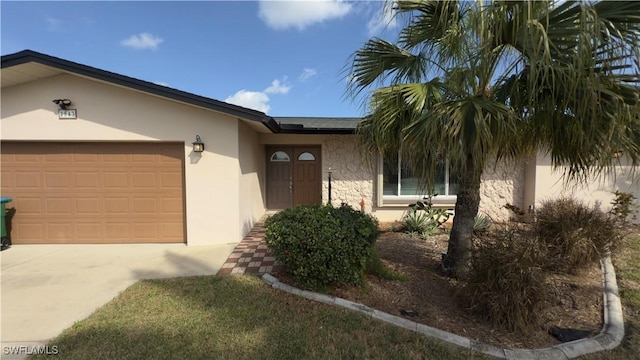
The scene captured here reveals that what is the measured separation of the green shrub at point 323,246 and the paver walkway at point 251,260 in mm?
933

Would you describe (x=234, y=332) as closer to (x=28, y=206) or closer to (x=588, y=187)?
(x=28, y=206)

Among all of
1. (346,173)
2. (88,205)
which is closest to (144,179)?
(88,205)

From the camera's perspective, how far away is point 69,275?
4855 mm

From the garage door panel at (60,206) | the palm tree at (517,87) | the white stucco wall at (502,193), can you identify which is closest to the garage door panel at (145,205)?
the garage door panel at (60,206)

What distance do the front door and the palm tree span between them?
227 inches

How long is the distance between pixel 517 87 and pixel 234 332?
411cm

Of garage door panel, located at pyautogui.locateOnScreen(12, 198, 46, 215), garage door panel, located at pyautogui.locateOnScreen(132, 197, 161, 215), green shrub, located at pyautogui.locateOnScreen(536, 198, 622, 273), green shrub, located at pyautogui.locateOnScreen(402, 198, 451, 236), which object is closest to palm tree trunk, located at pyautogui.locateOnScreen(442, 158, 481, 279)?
green shrub, located at pyautogui.locateOnScreen(536, 198, 622, 273)

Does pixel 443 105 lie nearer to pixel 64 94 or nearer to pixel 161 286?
pixel 161 286

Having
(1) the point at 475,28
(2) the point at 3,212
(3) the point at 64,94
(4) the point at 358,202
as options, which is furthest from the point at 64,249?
(1) the point at 475,28

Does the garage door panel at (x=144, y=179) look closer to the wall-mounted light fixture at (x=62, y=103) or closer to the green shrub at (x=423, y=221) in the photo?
the wall-mounted light fixture at (x=62, y=103)

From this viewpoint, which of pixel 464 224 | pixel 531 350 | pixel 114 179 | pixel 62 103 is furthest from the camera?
pixel 114 179

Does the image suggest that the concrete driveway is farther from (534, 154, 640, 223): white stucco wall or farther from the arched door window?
(534, 154, 640, 223): white stucco wall

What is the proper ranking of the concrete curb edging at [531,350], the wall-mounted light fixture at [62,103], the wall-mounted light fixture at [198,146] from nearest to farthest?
the concrete curb edging at [531,350] → the wall-mounted light fixture at [62,103] → the wall-mounted light fixture at [198,146]

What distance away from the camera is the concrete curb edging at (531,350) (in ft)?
9.32
